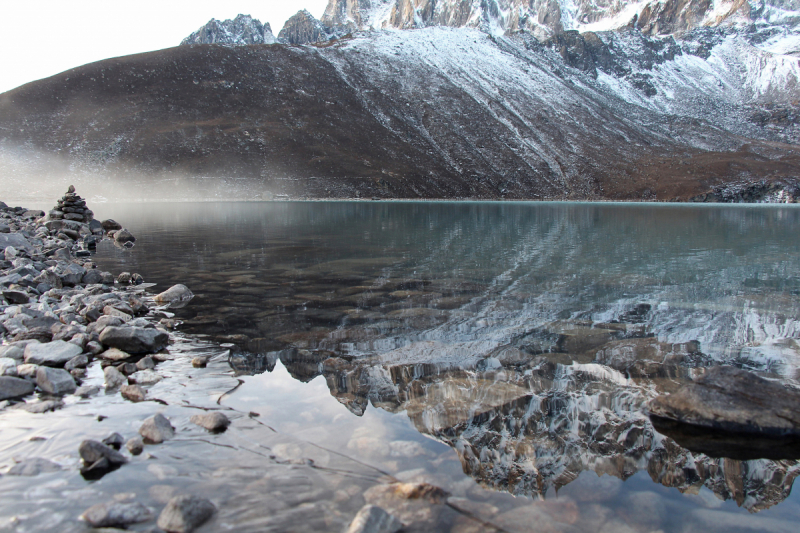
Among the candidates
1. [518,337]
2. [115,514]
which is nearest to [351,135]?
[518,337]

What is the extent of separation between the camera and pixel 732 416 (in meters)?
7.18

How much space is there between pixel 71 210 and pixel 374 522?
3845cm

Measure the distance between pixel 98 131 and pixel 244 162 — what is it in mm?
41360

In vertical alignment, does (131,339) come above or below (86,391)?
above

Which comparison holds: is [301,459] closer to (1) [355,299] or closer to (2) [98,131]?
(1) [355,299]

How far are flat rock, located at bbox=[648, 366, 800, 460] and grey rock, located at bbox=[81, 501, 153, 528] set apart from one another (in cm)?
696

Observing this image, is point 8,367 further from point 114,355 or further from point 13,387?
point 114,355

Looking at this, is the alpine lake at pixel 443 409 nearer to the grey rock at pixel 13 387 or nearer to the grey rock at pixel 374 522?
the grey rock at pixel 374 522

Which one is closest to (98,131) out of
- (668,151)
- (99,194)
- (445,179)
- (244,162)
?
(99,194)

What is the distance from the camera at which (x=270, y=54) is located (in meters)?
184

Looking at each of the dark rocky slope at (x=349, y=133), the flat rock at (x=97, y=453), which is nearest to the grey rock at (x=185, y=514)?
the flat rock at (x=97, y=453)

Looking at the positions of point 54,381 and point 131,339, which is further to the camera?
point 131,339

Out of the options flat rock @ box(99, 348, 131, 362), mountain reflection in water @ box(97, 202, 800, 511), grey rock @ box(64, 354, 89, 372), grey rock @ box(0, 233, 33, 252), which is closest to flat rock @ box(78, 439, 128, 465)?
mountain reflection in water @ box(97, 202, 800, 511)

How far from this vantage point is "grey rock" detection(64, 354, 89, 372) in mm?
8543
